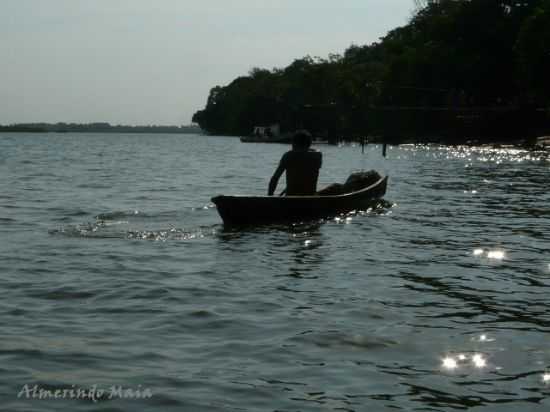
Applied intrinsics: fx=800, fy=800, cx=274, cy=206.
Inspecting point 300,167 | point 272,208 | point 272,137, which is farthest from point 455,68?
point 272,208

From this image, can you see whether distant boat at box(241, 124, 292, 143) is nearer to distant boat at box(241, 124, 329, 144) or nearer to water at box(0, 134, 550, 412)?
distant boat at box(241, 124, 329, 144)

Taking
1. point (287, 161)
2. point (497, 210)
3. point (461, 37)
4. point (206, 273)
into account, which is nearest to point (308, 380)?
point (206, 273)

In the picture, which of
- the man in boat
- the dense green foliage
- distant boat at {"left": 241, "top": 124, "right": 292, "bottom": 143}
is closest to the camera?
the man in boat

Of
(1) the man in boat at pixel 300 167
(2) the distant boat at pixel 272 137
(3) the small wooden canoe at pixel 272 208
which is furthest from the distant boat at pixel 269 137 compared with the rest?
(3) the small wooden canoe at pixel 272 208

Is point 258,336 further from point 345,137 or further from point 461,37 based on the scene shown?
point 345,137

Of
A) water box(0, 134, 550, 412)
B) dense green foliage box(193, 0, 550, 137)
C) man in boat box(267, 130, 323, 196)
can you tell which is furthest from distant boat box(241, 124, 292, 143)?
water box(0, 134, 550, 412)

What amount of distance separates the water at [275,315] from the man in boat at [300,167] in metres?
1.02

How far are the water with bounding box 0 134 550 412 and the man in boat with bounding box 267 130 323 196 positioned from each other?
1021mm

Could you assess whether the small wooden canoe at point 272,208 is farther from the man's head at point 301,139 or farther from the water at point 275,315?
the man's head at point 301,139

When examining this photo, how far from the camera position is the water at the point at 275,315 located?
5.84 m

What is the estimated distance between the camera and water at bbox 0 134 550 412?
5.84 meters

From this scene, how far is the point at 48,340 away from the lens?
6.96 metres

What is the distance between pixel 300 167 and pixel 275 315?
8.26 m

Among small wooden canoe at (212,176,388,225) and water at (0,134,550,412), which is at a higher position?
small wooden canoe at (212,176,388,225)
